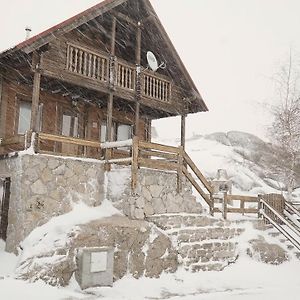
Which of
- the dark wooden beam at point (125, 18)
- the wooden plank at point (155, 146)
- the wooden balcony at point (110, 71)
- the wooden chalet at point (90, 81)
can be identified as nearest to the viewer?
the wooden plank at point (155, 146)

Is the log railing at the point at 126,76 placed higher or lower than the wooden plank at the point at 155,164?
higher

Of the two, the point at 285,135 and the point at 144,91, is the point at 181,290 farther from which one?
the point at 285,135

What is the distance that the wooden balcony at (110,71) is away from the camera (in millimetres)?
13125

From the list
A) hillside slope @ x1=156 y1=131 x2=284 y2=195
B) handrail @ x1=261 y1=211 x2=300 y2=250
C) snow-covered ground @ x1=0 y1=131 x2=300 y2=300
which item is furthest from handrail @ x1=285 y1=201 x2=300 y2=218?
hillside slope @ x1=156 y1=131 x2=284 y2=195

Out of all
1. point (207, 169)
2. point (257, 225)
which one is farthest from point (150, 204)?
point (207, 169)

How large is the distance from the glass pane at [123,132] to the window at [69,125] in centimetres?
246

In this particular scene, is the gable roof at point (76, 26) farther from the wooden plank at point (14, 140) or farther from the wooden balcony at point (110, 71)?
the wooden plank at point (14, 140)

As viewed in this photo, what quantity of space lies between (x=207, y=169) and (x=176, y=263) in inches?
960

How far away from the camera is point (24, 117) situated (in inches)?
567

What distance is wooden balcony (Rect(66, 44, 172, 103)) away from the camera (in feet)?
43.1

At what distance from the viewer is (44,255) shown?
9305mm

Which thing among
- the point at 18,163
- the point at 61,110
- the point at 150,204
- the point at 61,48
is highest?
the point at 61,48

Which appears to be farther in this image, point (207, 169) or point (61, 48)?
point (207, 169)

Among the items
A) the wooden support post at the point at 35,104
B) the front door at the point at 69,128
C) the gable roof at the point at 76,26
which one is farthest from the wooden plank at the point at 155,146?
the front door at the point at 69,128
